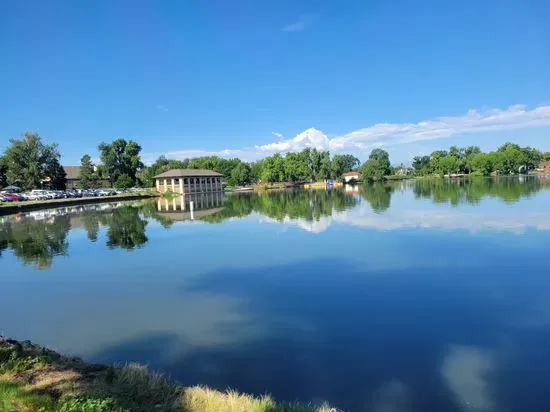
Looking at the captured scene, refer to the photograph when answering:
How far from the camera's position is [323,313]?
9.53 meters

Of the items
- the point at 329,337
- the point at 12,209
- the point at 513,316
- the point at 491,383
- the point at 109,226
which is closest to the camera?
the point at 491,383

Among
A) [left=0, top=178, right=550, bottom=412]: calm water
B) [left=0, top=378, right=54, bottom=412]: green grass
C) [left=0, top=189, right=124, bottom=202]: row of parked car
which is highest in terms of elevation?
[left=0, top=189, right=124, bottom=202]: row of parked car

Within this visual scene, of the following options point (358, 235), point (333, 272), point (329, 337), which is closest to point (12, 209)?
point (358, 235)

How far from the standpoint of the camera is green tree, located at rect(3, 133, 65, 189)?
69.6 meters

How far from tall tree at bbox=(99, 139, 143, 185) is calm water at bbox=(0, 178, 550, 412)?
74.9 meters

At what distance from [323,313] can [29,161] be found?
3025 inches

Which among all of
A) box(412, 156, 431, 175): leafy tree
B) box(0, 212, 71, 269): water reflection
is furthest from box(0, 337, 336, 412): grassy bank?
box(412, 156, 431, 175): leafy tree

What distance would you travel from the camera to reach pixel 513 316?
348 inches

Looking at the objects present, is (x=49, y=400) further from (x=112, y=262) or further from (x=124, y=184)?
(x=124, y=184)

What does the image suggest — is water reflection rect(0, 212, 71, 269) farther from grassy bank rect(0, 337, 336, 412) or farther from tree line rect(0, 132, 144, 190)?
tree line rect(0, 132, 144, 190)

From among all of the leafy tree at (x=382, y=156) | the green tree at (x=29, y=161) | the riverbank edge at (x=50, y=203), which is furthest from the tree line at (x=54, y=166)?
the leafy tree at (x=382, y=156)

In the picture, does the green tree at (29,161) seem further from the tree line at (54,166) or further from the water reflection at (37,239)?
the water reflection at (37,239)

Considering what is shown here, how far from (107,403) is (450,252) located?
46.8 feet

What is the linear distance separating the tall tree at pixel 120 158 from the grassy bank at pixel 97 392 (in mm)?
90277
